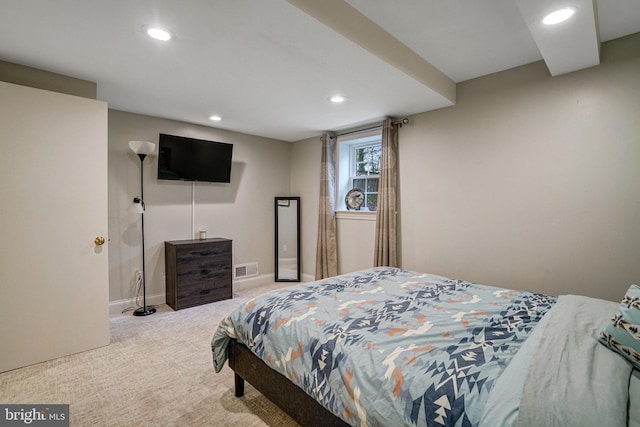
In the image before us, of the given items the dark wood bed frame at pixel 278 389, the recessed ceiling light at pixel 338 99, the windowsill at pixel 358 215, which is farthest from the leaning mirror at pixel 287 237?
the dark wood bed frame at pixel 278 389

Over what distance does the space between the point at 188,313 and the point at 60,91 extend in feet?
8.57

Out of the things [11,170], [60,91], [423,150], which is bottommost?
[11,170]

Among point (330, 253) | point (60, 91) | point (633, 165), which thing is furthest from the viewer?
point (330, 253)

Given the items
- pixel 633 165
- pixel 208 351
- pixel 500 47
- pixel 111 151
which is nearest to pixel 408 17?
pixel 500 47

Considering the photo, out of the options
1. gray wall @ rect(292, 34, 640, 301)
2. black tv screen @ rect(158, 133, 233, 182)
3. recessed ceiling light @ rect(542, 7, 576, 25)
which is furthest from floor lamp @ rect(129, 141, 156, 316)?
recessed ceiling light @ rect(542, 7, 576, 25)

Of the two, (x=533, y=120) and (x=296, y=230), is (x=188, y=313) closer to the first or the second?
(x=296, y=230)

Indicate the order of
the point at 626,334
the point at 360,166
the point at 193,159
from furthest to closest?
the point at 360,166 < the point at 193,159 < the point at 626,334

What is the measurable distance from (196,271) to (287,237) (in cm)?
173

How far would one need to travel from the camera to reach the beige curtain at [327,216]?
179 inches

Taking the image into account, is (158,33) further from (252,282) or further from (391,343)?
(252,282)

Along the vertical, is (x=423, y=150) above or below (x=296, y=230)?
A: above

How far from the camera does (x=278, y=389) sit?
171 cm

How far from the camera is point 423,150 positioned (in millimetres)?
3619

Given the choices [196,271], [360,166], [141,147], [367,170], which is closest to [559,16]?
[367,170]
